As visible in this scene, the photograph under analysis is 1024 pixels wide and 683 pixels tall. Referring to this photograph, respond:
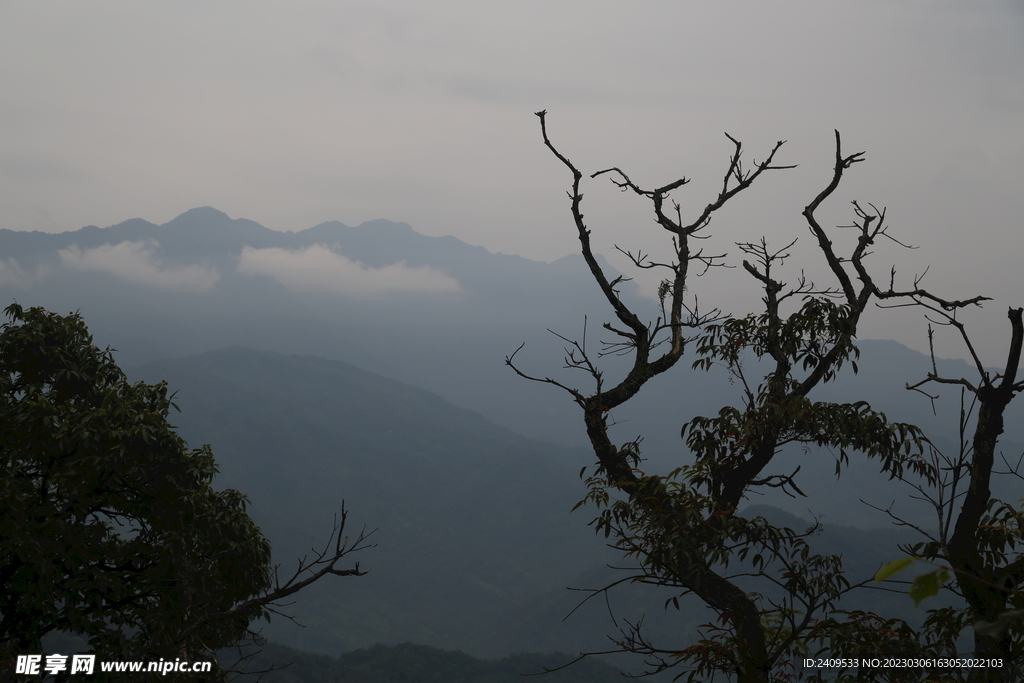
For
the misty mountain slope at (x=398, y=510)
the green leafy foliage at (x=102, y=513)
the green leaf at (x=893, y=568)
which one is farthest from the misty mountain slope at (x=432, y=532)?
the green leaf at (x=893, y=568)

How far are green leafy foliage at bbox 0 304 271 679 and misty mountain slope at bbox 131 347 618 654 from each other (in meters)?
87.9

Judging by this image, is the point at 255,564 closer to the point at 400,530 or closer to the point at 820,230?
the point at 820,230

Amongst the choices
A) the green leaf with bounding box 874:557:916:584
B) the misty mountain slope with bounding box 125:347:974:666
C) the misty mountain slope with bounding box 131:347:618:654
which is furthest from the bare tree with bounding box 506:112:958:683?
the misty mountain slope with bounding box 131:347:618:654

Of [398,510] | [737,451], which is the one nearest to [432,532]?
[398,510]

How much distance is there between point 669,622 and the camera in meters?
97.8

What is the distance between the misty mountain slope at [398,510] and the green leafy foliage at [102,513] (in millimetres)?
87855

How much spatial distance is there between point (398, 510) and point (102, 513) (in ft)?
504

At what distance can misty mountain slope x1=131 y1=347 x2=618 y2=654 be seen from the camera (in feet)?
369

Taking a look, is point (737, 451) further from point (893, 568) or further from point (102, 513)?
point (102, 513)

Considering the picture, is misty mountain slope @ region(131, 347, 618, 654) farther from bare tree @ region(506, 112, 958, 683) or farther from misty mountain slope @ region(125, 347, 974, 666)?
bare tree @ region(506, 112, 958, 683)

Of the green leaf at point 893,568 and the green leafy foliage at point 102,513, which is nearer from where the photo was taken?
the green leaf at point 893,568

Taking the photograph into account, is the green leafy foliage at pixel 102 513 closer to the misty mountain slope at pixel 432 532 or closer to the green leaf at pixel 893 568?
the green leaf at pixel 893 568

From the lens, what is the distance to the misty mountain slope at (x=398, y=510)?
11238cm

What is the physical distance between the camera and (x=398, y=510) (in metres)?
159
